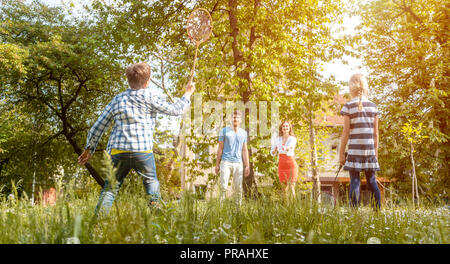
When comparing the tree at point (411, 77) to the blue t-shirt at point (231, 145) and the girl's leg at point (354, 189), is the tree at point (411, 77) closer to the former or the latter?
the blue t-shirt at point (231, 145)

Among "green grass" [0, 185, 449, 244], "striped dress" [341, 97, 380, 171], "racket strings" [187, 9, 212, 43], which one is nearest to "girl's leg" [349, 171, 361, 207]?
"striped dress" [341, 97, 380, 171]

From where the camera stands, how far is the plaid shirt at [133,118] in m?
3.77

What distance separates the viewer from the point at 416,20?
50.4 ft

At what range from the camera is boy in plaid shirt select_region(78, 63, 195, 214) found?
376 cm

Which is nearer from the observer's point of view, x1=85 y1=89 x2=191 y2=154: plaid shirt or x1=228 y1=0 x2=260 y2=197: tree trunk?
x1=85 y1=89 x2=191 y2=154: plaid shirt

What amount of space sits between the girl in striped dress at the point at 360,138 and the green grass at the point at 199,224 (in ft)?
3.39

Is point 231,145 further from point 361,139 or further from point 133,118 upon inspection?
point 133,118

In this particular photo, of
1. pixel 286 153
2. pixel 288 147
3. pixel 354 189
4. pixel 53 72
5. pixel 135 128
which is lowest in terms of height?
pixel 354 189

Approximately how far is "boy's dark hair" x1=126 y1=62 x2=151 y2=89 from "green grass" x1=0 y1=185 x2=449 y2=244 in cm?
145

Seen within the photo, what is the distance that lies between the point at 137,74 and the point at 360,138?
316 centimetres

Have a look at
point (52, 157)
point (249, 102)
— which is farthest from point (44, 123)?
point (249, 102)

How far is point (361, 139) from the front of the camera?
15.8ft

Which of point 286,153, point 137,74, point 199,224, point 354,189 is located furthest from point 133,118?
point 286,153

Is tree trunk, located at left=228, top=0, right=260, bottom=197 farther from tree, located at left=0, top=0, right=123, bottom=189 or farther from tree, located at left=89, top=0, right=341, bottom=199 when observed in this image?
tree, located at left=0, top=0, right=123, bottom=189
